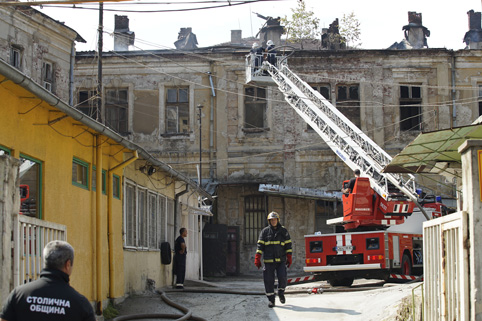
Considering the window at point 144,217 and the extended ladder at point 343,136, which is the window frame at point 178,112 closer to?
the extended ladder at point 343,136

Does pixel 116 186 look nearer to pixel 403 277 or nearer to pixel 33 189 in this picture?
pixel 33 189

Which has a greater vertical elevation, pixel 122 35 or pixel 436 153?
pixel 122 35

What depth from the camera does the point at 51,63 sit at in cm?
2598

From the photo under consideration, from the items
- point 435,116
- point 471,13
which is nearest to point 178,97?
point 435,116

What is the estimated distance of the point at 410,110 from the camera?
32.1m

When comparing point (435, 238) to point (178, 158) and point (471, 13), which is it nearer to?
point (178, 158)

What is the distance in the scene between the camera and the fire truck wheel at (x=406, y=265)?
1898 centimetres

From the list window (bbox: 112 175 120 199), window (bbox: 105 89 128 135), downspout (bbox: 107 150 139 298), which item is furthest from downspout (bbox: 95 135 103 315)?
window (bbox: 105 89 128 135)

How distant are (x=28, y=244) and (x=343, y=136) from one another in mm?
15452

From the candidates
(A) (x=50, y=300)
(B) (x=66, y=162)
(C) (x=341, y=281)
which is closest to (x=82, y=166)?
(B) (x=66, y=162)

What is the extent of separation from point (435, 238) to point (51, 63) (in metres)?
20.3

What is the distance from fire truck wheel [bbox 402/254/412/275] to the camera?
62.3 ft

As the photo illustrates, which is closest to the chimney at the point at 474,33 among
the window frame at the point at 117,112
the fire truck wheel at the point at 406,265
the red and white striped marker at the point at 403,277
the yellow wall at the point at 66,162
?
the window frame at the point at 117,112

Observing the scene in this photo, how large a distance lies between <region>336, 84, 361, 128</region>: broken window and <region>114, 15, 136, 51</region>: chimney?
995cm
